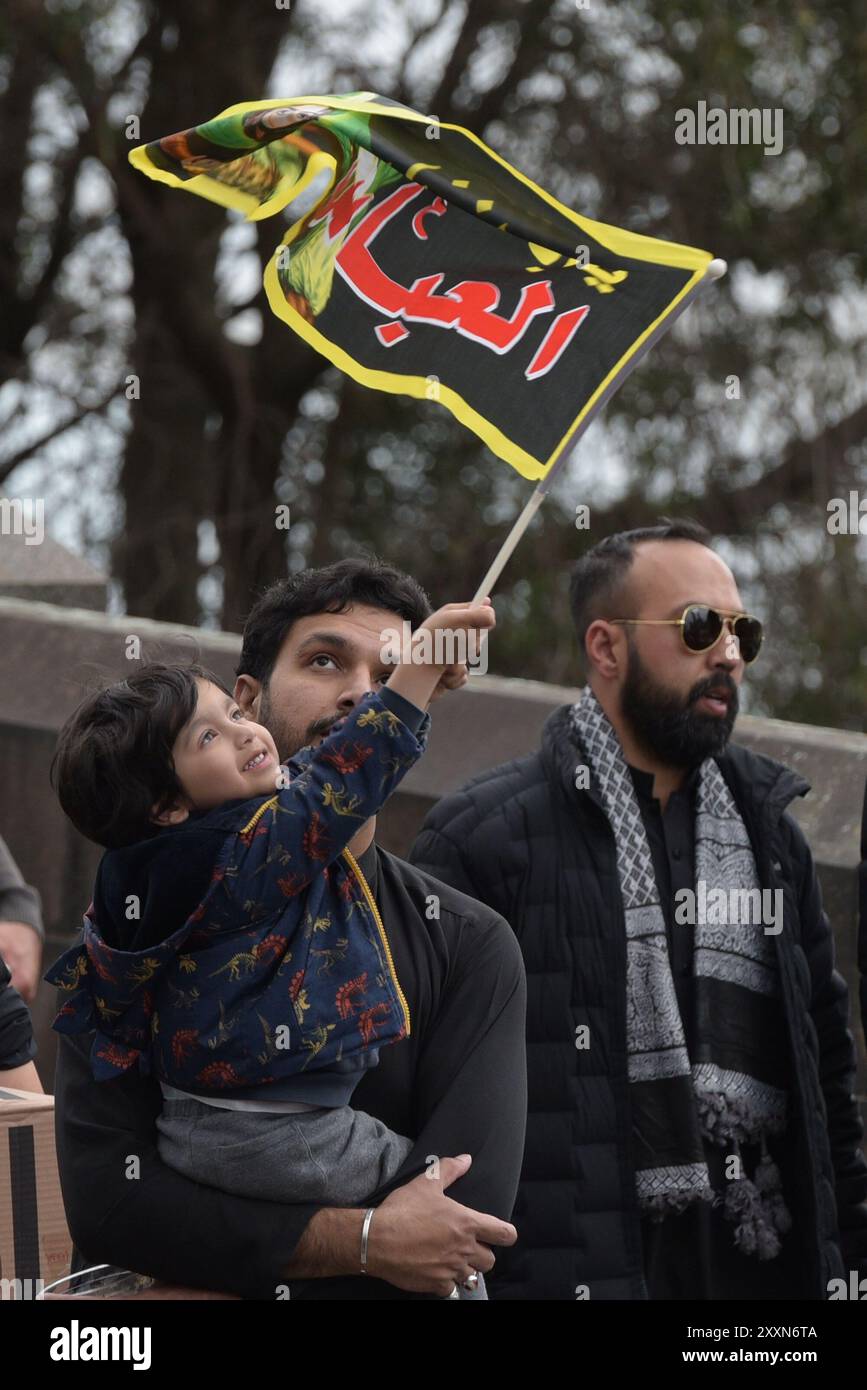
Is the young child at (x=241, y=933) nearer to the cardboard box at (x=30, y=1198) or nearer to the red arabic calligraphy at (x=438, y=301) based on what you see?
the cardboard box at (x=30, y=1198)

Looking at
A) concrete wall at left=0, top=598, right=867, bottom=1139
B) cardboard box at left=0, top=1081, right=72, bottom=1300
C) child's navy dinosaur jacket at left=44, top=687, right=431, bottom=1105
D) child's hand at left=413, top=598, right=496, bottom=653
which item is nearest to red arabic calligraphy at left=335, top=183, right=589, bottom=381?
child's hand at left=413, top=598, right=496, bottom=653

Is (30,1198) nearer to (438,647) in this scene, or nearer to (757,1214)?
(438,647)

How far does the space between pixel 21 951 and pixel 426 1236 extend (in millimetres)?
2324

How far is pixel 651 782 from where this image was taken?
424cm

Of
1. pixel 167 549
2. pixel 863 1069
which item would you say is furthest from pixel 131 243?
pixel 863 1069

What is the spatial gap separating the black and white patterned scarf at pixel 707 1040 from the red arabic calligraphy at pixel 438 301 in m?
1.20

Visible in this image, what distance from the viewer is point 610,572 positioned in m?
4.46

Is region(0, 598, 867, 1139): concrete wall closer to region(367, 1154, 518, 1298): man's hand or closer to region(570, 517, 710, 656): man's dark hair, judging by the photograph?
region(570, 517, 710, 656): man's dark hair
